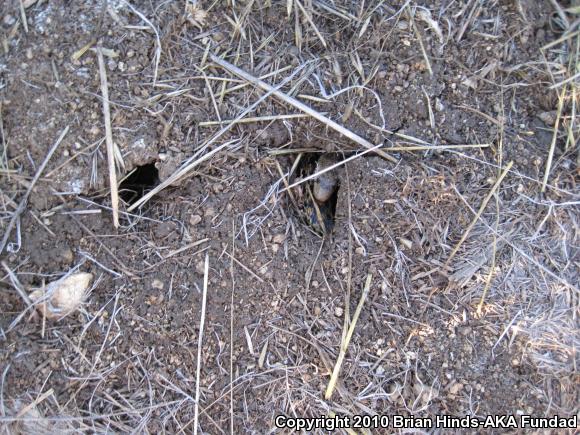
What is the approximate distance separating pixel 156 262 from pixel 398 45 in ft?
3.94

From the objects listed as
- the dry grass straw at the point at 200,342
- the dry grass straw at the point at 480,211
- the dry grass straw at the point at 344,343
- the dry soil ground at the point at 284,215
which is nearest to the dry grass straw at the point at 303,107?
the dry soil ground at the point at 284,215

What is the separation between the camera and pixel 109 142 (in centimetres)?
194

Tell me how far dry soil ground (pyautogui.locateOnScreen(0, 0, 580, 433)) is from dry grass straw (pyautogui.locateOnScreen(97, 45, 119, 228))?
24 mm

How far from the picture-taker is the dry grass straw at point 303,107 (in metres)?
1.98

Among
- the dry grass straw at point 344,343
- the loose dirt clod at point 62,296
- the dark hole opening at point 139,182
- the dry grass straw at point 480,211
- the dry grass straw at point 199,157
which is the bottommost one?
the dry grass straw at point 344,343

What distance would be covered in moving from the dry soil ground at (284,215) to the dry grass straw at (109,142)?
2 cm

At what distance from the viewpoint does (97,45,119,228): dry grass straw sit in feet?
6.38

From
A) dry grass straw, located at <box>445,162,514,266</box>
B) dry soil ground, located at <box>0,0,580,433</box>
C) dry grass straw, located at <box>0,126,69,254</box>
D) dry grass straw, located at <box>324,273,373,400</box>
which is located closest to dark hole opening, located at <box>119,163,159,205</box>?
dry soil ground, located at <box>0,0,580,433</box>

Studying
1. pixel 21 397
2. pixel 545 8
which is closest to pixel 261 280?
pixel 21 397

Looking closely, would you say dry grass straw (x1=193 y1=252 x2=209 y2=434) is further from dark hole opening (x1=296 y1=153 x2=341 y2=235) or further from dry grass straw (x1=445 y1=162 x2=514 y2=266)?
dry grass straw (x1=445 y1=162 x2=514 y2=266)

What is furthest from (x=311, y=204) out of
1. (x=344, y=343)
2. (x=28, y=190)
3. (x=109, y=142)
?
(x=28, y=190)

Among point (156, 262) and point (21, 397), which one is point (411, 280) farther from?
point (21, 397)

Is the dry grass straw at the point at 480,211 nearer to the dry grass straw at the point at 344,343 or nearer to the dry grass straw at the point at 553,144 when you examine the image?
the dry grass straw at the point at 553,144

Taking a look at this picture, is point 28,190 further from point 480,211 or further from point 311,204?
point 480,211
